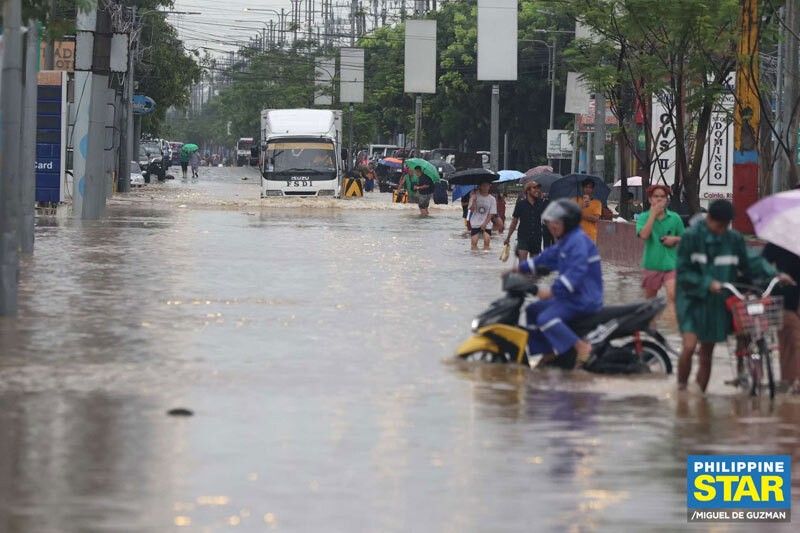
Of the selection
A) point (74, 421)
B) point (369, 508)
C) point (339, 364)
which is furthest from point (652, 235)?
point (369, 508)

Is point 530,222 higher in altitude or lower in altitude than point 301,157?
lower

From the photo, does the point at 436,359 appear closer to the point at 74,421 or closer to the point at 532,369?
the point at 532,369

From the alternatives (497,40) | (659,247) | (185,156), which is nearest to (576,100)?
(497,40)

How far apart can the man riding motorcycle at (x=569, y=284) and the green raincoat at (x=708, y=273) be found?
1051mm

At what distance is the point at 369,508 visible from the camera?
8953 mm

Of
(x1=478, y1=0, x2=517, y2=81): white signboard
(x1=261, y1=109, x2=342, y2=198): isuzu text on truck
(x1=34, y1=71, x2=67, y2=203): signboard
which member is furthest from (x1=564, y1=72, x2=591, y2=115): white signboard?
(x1=34, y1=71, x2=67, y2=203): signboard

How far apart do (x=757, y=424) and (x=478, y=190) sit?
2040cm

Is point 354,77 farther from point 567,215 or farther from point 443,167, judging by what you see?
point 567,215

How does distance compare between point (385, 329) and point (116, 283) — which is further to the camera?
point (116, 283)

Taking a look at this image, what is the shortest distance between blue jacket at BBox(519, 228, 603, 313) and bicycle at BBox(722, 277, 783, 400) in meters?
1.22

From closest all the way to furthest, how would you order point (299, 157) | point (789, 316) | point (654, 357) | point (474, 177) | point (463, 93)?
point (789, 316)
point (654, 357)
point (474, 177)
point (299, 157)
point (463, 93)

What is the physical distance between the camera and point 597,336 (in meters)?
14.4

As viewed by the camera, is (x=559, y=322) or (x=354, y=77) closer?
(x=559, y=322)

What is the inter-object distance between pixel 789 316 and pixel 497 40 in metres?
49.3
